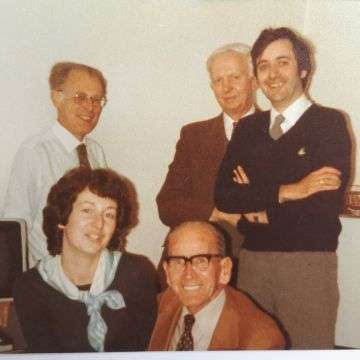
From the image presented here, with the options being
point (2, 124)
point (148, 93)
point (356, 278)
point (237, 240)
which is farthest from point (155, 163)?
point (356, 278)

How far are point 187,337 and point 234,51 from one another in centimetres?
103

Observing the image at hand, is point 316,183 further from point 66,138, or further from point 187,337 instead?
point 66,138

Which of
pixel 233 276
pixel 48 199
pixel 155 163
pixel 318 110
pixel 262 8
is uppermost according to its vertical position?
pixel 262 8

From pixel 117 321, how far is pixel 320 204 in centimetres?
83

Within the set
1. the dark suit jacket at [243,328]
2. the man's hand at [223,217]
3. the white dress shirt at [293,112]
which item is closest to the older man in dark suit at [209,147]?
the man's hand at [223,217]

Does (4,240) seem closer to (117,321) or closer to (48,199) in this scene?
(48,199)

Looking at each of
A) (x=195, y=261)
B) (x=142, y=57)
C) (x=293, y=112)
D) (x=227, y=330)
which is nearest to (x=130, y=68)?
(x=142, y=57)

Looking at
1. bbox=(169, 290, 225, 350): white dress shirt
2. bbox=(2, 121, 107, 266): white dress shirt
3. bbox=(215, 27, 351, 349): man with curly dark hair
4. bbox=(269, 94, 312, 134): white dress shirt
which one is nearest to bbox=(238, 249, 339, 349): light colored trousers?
bbox=(215, 27, 351, 349): man with curly dark hair

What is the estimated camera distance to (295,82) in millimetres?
2178

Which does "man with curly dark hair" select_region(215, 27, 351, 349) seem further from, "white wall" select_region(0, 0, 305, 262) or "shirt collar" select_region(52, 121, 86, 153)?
"shirt collar" select_region(52, 121, 86, 153)

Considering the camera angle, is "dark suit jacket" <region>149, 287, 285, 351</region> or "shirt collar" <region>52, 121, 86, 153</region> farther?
"shirt collar" <region>52, 121, 86, 153</region>

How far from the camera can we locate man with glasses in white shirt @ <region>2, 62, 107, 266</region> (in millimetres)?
2219

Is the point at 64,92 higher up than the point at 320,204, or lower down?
higher up

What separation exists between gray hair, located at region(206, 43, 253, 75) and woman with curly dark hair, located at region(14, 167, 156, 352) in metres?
0.57
